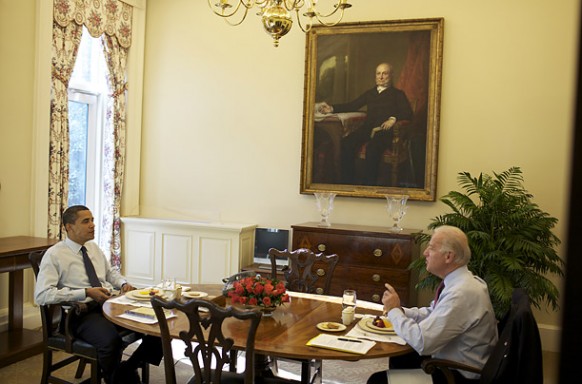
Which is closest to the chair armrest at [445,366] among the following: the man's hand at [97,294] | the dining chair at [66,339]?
the dining chair at [66,339]

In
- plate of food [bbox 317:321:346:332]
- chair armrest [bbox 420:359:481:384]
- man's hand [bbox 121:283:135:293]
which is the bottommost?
chair armrest [bbox 420:359:481:384]

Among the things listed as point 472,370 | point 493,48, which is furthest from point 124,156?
point 472,370

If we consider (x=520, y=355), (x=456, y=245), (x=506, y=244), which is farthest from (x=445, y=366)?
(x=506, y=244)

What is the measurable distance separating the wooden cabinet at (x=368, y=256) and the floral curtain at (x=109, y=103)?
7.88 feet

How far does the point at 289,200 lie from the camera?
21.1 feet

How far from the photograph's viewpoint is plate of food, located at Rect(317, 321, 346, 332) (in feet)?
10.5

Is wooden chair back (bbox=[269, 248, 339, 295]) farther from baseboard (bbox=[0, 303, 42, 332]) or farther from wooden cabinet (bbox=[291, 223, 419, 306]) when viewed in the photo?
baseboard (bbox=[0, 303, 42, 332])

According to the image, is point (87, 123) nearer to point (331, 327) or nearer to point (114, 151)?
point (114, 151)

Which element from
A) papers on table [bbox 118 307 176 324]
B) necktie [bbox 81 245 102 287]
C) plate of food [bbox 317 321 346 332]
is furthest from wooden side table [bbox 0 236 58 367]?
plate of food [bbox 317 321 346 332]

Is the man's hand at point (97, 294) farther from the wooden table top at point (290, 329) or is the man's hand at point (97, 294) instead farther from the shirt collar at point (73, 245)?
the shirt collar at point (73, 245)

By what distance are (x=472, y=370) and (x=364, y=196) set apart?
326 cm

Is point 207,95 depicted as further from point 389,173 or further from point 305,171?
point 389,173

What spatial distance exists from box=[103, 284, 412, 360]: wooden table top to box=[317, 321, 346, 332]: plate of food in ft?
0.08

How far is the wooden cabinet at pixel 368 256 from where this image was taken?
208 inches
